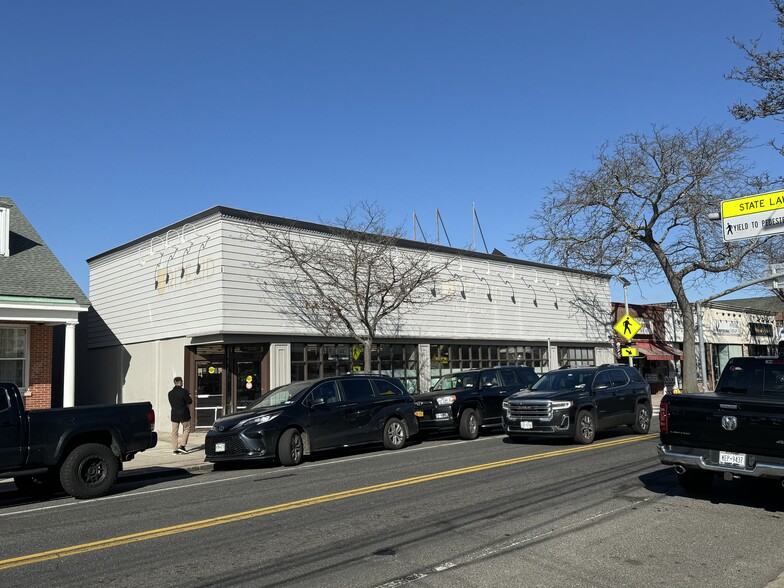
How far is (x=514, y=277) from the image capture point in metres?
30.2

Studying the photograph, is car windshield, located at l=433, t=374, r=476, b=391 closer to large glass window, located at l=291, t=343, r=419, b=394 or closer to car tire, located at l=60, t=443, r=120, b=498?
large glass window, located at l=291, t=343, r=419, b=394

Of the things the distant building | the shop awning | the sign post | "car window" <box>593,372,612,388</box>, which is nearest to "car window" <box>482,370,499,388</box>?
"car window" <box>593,372,612,388</box>

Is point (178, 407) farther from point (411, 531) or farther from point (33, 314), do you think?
point (411, 531)

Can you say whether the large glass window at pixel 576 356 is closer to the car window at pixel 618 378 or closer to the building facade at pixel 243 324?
the building facade at pixel 243 324

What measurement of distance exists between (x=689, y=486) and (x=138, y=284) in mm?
19348

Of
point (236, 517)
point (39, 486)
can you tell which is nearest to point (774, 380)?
point (236, 517)

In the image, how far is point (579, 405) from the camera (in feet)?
49.3

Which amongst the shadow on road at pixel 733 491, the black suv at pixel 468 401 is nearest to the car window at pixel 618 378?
the black suv at pixel 468 401

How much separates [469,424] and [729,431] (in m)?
9.52

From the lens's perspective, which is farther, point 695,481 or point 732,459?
point 695,481

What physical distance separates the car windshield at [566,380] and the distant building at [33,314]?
1227 centimetres

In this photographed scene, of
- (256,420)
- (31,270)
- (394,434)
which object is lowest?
(394,434)

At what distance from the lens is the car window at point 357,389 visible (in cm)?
1484

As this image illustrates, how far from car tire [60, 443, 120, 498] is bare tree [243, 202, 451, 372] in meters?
10.1
